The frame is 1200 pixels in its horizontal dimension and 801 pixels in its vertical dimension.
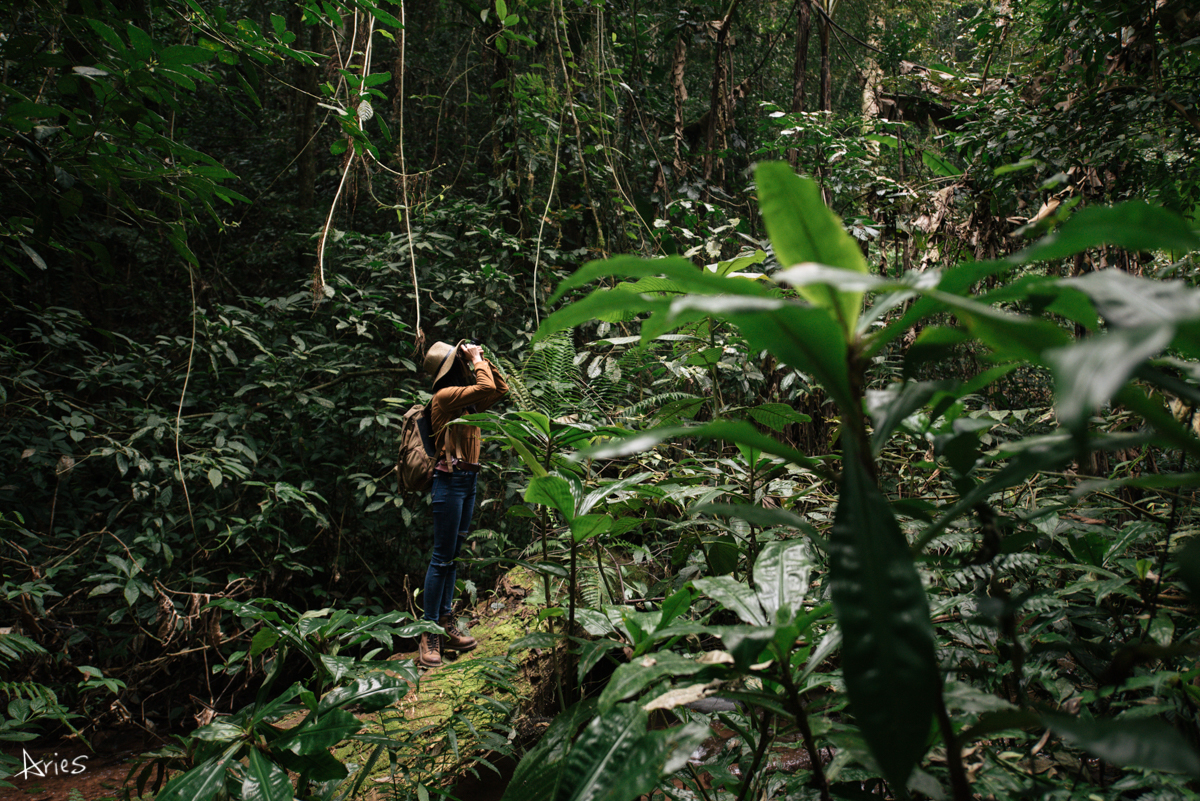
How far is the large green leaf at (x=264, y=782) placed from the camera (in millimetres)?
925

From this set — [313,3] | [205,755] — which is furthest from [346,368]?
[205,755]

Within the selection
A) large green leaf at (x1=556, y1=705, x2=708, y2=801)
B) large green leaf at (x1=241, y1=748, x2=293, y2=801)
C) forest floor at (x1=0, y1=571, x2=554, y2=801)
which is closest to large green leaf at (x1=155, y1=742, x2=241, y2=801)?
large green leaf at (x1=241, y1=748, x2=293, y2=801)

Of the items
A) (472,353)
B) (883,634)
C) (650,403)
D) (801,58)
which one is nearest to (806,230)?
(883,634)

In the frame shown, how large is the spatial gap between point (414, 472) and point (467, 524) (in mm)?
404

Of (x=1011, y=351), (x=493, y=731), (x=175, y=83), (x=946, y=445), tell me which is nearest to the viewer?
(x=1011, y=351)

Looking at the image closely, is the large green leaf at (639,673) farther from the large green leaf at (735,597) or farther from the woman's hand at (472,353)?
the woman's hand at (472,353)

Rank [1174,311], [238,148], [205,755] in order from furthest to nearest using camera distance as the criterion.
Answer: [238,148]
[205,755]
[1174,311]

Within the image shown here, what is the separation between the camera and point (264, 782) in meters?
0.94

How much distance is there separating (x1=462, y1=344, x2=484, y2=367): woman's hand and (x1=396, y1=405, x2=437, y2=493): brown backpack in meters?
0.34

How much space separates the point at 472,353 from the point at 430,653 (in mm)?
1360

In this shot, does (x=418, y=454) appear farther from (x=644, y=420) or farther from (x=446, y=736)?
(x=446, y=736)

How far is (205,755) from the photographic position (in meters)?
1.10

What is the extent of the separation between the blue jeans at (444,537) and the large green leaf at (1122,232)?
2.55 metres

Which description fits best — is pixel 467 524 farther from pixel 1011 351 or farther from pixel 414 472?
pixel 1011 351
